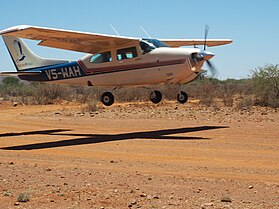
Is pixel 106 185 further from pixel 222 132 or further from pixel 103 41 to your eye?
pixel 103 41

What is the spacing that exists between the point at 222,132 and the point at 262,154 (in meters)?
6.22

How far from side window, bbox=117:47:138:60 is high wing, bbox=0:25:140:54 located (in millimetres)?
228

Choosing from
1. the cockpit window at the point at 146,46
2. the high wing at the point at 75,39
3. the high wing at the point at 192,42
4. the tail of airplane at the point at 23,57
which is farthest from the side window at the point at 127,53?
the high wing at the point at 192,42

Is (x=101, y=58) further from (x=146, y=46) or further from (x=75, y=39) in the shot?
(x=146, y=46)

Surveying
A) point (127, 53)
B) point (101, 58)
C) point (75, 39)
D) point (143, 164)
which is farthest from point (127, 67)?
point (143, 164)

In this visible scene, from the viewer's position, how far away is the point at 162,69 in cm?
2370

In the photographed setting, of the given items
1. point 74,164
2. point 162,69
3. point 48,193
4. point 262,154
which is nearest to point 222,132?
point 162,69

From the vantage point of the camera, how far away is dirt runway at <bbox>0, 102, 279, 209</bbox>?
31.4 feet

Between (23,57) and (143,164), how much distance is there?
17088mm

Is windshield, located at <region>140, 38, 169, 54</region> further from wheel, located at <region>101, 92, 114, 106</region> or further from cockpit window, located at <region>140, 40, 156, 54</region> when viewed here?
wheel, located at <region>101, 92, 114, 106</region>

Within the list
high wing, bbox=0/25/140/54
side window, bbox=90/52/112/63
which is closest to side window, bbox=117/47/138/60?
high wing, bbox=0/25/140/54

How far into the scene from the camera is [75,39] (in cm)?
Answer: 2491

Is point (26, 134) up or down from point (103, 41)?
down

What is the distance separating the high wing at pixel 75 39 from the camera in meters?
22.0
